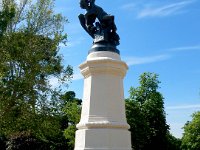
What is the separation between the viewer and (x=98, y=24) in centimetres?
1088

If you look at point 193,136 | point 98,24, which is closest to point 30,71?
point 98,24

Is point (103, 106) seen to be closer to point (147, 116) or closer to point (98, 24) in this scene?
point (98, 24)

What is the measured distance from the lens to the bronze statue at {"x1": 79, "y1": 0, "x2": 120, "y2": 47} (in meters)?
10.5

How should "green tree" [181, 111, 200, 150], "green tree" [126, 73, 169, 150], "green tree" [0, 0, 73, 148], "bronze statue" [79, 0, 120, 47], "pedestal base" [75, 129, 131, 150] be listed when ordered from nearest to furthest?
"pedestal base" [75, 129, 131, 150]
"bronze statue" [79, 0, 120, 47]
"green tree" [0, 0, 73, 148]
"green tree" [126, 73, 169, 150]
"green tree" [181, 111, 200, 150]

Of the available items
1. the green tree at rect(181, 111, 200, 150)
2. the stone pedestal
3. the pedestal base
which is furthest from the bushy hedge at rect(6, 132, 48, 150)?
the pedestal base

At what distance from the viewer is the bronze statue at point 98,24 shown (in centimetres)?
1053

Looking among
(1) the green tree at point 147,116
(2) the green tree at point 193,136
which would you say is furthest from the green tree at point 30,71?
(2) the green tree at point 193,136

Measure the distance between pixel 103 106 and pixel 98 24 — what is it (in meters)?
2.56

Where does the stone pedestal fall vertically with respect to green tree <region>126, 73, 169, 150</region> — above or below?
below

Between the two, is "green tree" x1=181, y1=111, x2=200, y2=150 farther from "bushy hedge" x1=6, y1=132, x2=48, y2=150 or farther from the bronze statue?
the bronze statue

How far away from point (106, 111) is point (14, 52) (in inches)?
529

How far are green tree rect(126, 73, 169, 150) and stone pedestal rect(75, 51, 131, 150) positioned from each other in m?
22.6

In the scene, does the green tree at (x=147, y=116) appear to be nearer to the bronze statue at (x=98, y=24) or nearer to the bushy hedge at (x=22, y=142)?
the bushy hedge at (x=22, y=142)

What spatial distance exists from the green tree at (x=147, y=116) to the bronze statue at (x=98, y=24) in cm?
2206
